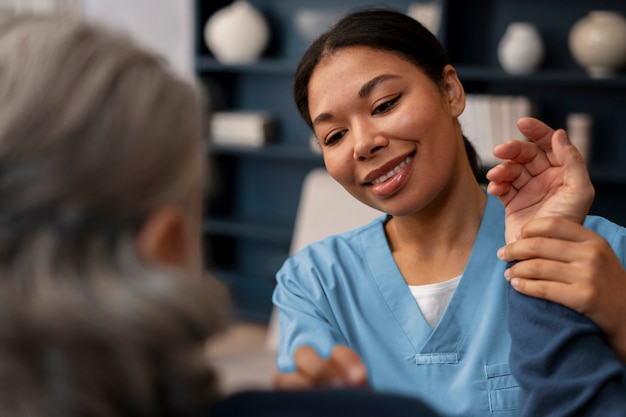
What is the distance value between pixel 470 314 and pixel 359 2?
7.82 feet

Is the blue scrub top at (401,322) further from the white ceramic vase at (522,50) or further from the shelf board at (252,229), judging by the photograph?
the shelf board at (252,229)

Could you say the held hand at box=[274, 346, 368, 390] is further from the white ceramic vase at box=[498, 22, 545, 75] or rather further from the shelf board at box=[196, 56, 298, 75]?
the shelf board at box=[196, 56, 298, 75]

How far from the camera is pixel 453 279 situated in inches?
34.1

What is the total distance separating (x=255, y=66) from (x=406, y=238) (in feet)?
7.53

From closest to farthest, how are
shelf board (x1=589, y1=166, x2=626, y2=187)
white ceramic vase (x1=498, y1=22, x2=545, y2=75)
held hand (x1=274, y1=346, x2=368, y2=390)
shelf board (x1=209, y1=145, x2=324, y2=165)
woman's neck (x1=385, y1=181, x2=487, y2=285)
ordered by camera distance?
held hand (x1=274, y1=346, x2=368, y2=390) → woman's neck (x1=385, y1=181, x2=487, y2=285) → shelf board (x1=589, y1=166, x2=626, y2=187) → white ceramic vase (x1=498, y1=22, x2=545, y2=75) → shelf board (x1=209, y1=145, x2=324, y2=165)

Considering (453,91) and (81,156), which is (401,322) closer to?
(453,91)

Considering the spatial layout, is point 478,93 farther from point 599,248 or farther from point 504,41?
point 599,248

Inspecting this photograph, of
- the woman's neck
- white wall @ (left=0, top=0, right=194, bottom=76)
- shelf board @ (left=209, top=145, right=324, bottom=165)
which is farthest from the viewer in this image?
white wall @ (left=0, top=0, right=194, bottom=76)

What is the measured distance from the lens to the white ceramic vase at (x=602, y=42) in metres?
2.47

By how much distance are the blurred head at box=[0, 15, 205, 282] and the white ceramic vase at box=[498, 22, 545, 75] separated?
231cm

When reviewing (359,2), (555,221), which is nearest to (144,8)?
(359,2)

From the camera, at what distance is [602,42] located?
2.47m

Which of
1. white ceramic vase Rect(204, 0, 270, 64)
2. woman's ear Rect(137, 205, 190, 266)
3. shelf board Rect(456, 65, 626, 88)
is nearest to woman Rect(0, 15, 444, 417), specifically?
woman's ear Rect(137, 205, 190, 266)

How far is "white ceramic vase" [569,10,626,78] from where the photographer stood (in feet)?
8.10
